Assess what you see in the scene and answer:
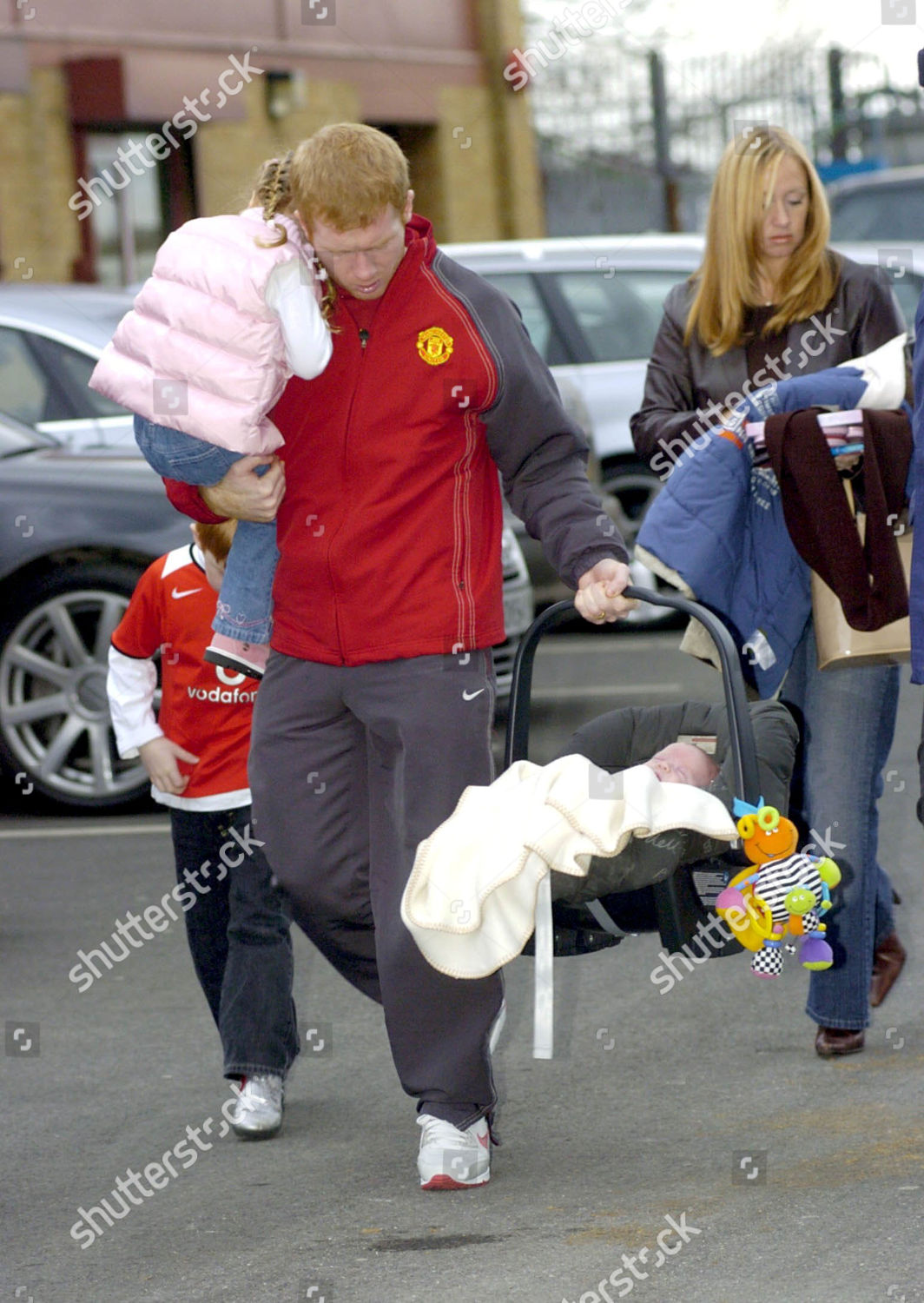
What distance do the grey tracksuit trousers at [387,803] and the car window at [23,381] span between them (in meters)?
5.01

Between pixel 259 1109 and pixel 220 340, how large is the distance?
5.42 feet

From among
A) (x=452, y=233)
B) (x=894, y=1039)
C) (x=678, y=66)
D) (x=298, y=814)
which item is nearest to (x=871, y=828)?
(x=894, y=1039)

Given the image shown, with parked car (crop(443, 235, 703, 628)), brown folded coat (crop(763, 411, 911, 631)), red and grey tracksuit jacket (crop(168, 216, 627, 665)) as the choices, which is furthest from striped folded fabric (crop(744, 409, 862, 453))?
parked car (crop(443, 235, 703, 628))

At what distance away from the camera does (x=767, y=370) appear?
15.9 feet

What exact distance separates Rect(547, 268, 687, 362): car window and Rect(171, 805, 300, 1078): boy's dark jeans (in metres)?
7.49

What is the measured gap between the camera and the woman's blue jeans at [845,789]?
183 inches

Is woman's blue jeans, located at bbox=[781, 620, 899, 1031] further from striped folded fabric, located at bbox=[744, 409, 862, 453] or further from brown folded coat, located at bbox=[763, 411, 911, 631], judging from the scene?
striped folded fabric, located at bbox=[744, 409, 862, 453]

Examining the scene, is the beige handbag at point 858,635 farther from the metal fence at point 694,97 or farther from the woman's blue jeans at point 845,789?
the metal fence at point 694,97

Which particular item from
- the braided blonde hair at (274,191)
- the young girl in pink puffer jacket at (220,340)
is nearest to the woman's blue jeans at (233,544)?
the young girl in pink puffer jacket at (220,340)

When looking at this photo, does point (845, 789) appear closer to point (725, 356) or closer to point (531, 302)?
point (725, 356)

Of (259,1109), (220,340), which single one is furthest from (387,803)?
(220,340)

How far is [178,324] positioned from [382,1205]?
65.4 inches

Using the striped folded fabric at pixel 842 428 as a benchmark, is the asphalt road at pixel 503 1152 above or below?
below

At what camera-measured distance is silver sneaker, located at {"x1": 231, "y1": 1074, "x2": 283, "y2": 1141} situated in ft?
14.4
